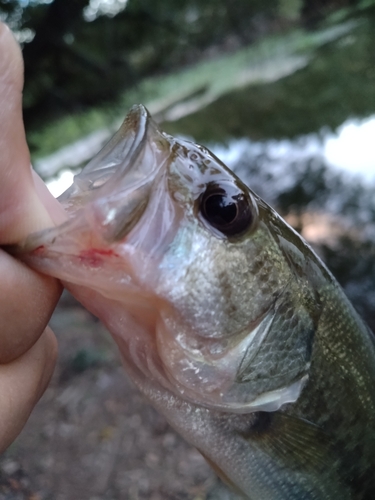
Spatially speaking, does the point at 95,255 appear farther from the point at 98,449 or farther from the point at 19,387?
the point at 98,449

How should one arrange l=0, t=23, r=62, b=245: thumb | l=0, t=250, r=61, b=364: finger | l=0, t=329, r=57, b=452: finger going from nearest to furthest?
l=0, t=23, r=62, b=245: thumb → l=0, t=250, r=61, b=364: finger → l=0, t=329, r=57, b=452: finger

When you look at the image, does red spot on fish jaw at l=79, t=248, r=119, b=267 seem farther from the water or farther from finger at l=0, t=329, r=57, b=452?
A: the water

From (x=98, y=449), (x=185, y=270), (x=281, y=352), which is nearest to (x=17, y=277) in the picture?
(x=185, y=270)

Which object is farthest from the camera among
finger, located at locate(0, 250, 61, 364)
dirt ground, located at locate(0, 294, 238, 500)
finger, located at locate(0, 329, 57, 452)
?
dirt ground, located at locate(0, 294, 238, 500)

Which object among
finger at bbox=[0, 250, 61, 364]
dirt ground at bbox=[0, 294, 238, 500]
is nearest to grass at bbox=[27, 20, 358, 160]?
dirt ground at bbox=[0, 294, 238, 500]

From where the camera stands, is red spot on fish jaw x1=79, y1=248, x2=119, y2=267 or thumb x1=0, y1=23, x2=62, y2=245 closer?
thumb x1=0, y1=23, x2=62, y2=245

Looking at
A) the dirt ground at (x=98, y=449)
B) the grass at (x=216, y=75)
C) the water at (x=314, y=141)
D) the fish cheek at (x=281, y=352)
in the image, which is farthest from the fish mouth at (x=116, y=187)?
the grass at (x=216, y=75)
